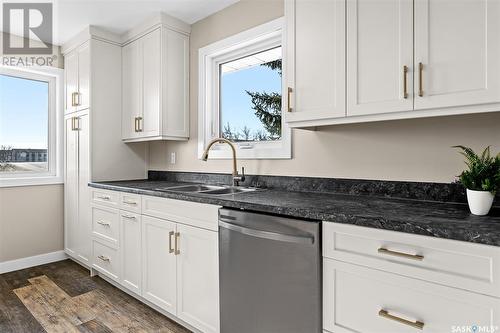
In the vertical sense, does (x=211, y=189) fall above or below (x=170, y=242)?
above

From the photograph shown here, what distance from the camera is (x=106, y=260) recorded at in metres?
2.68

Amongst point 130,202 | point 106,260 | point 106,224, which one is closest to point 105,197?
point 106,224

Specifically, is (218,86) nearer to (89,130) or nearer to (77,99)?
(89,130)

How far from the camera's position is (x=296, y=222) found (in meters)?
1.37

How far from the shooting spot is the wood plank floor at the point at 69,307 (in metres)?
2.05

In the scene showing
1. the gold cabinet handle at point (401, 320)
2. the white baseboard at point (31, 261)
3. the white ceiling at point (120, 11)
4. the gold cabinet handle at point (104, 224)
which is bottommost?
the white baseboard at point (31, 261)

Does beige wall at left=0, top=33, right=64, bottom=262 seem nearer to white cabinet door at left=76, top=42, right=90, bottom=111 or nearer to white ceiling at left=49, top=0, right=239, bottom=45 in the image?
white cabinet door at left=76, top=42, right=90, bottom=111

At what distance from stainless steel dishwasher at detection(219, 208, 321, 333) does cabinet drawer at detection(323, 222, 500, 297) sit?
0.11 m

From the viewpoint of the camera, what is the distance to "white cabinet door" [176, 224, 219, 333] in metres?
1.77

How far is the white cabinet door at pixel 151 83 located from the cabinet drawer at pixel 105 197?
63 centimetres

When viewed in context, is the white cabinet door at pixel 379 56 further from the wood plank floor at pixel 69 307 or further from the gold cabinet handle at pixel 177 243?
the wood plank floor at pixel 69 307

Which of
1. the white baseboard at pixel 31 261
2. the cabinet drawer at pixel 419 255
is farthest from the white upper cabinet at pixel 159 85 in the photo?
the cabinet drawer at pixel 419 255

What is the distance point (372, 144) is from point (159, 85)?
6.22 ft

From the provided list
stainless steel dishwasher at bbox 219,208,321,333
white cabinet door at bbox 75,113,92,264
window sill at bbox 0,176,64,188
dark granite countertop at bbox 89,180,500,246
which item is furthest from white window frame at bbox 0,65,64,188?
stainless steel dishwasher at bbox 219,208,321,333
